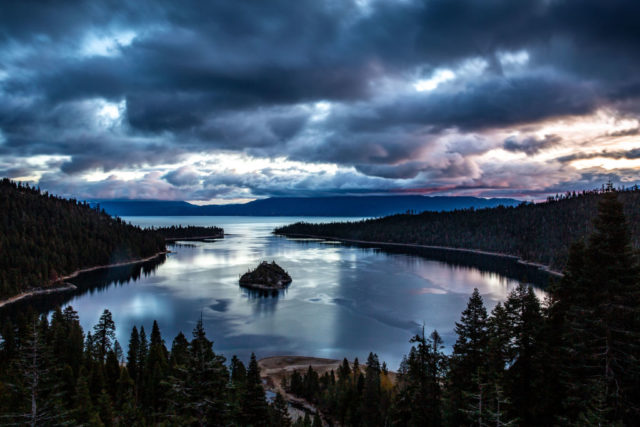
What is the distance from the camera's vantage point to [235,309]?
333 feet

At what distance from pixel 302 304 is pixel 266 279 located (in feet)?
91.5

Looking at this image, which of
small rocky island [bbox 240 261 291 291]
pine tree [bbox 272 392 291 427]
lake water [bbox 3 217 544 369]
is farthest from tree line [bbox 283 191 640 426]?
small rocky island [bbox 240 261 291 291]

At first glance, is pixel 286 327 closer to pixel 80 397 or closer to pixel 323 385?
pixel 323 385

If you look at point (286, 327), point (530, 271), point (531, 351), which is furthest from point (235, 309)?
point (530, 271)

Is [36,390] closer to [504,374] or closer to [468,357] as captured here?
[468,357]

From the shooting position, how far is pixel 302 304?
106 m

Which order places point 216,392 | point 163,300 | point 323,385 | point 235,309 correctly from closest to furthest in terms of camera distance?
point 216,392
point 323,385
point 235,309
point 163,300

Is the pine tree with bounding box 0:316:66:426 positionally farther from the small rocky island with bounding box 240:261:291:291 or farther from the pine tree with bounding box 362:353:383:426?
the small rocky island with bounding box 240:261:291:291

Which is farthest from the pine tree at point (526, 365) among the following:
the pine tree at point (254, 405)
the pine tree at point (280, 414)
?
the pine tree at point (280, 414)

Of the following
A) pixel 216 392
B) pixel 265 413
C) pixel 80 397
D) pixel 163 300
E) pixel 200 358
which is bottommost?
pixel 163 300

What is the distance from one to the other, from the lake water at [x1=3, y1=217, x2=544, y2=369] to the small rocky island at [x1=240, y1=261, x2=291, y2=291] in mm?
3884

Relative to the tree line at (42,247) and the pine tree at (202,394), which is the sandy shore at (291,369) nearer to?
the pine tree at (202,394)

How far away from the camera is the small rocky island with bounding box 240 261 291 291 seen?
423 feet

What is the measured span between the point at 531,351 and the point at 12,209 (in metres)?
221
